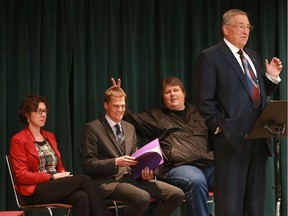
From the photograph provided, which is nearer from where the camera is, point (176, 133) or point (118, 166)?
point (118, 166)

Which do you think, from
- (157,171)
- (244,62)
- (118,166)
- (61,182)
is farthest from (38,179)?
(244,62)

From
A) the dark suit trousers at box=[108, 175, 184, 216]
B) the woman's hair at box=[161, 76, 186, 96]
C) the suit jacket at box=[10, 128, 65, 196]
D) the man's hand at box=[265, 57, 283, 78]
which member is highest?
the man's hand at box=[265, 57, 283, 78]

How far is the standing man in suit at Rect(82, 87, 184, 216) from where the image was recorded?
443cm

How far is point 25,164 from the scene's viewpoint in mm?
4379

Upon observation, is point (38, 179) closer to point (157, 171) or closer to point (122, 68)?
point (157, 171)

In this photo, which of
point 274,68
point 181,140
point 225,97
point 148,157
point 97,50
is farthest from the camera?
point 97,50

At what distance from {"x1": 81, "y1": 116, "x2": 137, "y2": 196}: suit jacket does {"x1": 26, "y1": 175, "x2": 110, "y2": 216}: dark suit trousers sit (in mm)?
141

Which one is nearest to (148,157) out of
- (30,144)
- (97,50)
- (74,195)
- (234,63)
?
(74,195)

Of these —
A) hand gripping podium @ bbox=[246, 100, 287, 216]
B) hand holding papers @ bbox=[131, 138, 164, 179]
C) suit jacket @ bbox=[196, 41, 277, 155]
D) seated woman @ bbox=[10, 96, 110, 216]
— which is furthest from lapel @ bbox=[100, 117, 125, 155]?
hand gripping podium @ bbox=[246, 100, 287, 216]

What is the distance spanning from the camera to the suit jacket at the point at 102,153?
175 inches

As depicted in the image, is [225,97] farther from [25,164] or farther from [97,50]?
[97,50]

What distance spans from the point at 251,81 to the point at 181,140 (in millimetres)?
1486

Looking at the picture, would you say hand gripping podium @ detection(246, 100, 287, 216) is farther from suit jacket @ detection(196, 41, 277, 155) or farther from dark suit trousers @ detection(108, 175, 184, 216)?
dark suit trousers @ detection(108, 175, 184, 216)

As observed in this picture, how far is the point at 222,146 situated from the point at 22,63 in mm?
2336
